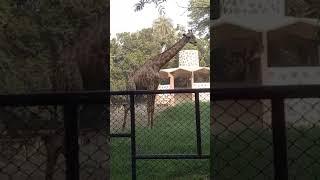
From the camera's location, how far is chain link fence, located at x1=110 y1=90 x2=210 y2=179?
1.70 m

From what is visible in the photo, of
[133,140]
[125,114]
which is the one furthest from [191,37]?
[133,140]

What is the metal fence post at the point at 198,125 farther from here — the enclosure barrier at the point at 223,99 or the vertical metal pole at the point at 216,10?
the enclosure barrier at the point at 223,99

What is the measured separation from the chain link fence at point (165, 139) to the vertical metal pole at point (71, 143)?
0.70 m

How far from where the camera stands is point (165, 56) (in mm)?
1683

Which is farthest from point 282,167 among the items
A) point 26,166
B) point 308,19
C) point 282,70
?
point 26,166

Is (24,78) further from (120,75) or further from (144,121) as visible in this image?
(144,121)

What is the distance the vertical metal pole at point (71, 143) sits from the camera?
786mm

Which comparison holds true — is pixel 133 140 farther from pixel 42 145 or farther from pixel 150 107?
pixel 42 145

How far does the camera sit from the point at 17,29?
883 mm

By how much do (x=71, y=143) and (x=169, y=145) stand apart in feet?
5.25

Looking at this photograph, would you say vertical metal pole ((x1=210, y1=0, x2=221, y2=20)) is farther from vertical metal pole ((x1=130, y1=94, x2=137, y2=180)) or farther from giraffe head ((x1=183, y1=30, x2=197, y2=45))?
vertical metal pole ((x1=130, y1=94, x2=137, y2=180))

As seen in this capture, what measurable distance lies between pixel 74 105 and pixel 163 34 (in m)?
0.82

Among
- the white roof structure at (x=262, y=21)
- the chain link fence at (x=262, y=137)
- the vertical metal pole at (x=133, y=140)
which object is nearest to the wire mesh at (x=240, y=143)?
the chain link fence at (x=262, y=137)

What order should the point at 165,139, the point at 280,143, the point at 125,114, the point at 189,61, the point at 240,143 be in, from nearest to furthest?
1. the point at 280,143
2. the point at 240,143
3. the point at 189,61
4. the point at 125,114
5. the point at 165,139
